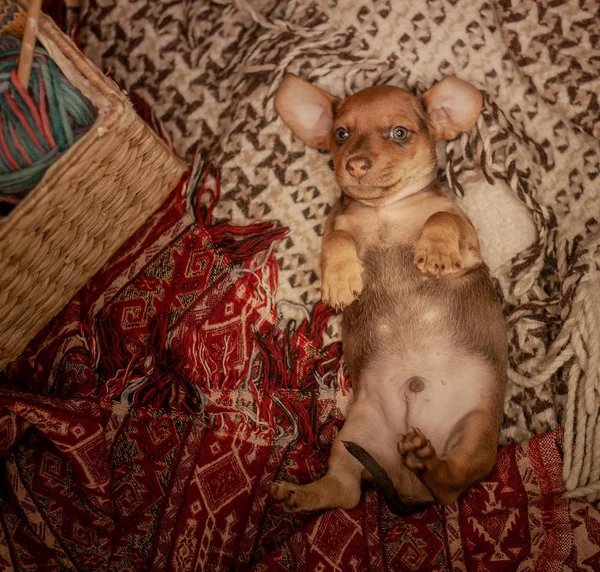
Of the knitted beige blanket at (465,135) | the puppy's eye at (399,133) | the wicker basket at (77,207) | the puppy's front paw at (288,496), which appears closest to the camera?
the wicker basket at (77,207)

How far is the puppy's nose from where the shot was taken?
7.61ft

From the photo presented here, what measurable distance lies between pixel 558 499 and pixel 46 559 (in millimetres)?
2001

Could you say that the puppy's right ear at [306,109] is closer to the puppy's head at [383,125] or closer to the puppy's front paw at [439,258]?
the puppy's head at [383,125]

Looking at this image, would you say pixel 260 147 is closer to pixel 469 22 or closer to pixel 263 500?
pixel 469 22

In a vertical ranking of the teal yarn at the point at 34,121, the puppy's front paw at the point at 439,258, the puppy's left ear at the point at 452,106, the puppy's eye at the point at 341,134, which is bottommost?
the puppy's front paw at the point at 439,258

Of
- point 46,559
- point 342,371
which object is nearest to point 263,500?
point 342,371

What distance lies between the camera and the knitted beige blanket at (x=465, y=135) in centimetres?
263

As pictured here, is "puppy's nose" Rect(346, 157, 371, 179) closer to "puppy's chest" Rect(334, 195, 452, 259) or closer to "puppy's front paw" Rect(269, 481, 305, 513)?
"puppy's chest" Rect(334, 195, 452, 259)

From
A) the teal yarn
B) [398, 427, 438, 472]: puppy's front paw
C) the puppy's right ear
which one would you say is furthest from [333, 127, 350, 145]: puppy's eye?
[398, 427, 438, 472]: puppy's front paw

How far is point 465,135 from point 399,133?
1.52 ft

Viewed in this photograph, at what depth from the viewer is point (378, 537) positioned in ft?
7.86

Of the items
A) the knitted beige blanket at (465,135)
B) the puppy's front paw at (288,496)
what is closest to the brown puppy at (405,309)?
the puppy's front paw at (288,496)

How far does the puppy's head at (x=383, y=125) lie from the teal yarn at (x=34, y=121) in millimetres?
916

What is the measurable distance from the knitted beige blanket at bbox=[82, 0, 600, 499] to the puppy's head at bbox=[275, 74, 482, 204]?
0.20 meters
